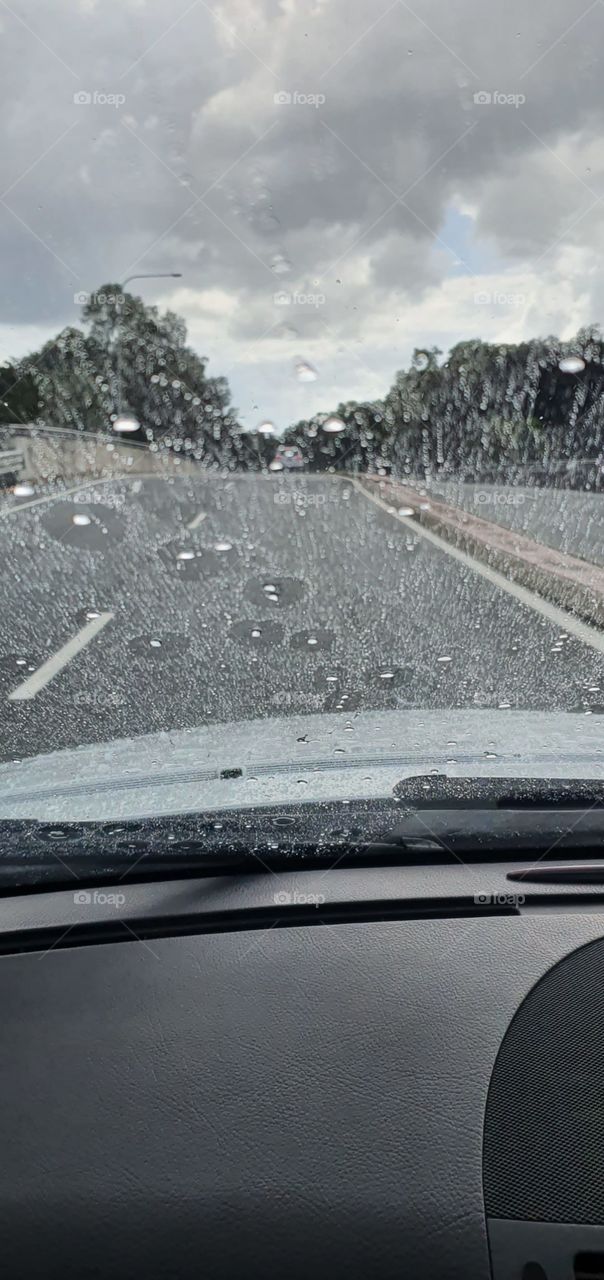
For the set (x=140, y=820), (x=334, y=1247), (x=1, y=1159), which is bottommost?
(x=334, y=1247)

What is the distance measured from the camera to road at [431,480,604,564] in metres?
11.6

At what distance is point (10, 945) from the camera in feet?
6.92

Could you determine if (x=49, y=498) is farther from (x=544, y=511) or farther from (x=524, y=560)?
(x=524, y=560)

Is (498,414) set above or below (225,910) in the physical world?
above

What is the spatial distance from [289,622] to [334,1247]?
607 cm

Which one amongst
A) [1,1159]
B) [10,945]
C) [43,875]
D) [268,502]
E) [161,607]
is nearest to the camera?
[1,1159]

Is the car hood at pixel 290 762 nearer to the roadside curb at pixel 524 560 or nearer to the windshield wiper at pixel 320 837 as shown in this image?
the windshield wiper at pixel 320 837

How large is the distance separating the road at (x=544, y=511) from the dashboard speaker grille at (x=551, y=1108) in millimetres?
7938

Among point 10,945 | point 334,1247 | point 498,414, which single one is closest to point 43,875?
point 10,945

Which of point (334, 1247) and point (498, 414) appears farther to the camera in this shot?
point (498, 414)

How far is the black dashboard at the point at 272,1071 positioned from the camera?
1.50 meters

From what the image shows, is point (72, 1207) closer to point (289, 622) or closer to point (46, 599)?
point (289, 622)

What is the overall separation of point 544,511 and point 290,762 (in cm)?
1505

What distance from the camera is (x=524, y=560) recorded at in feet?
30.2
